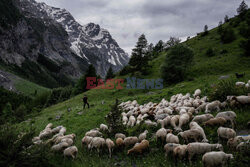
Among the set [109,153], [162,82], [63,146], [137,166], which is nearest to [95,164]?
[109,153]

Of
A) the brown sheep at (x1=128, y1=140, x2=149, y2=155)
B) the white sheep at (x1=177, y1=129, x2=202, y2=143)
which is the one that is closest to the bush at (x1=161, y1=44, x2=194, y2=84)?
the white sheep at (x1=177, y1=129, x2=202, y2=143)

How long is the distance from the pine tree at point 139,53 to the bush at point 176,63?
1467 centimetres

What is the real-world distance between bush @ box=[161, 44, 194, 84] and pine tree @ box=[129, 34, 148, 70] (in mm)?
14671

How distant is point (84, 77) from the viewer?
6575cm

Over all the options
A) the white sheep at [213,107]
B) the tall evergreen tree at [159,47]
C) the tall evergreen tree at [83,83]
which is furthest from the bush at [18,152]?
the tall evergreen tree at [159,47]

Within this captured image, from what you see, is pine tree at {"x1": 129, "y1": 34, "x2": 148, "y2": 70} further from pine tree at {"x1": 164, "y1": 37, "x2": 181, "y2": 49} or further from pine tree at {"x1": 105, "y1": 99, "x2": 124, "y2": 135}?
pine tree at {"x1": 105, "y1": 99, "x2": 124, "y2": 135}

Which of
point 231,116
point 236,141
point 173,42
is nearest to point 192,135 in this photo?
point 236,141

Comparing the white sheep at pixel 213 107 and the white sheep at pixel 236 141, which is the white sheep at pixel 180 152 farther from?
the white sheep at pixel 213 107

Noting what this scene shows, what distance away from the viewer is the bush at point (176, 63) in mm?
36312

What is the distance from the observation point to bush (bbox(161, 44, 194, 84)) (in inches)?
1430

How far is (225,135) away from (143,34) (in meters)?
51.0

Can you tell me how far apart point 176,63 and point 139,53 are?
1822cm

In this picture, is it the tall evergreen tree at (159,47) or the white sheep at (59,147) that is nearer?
the white sheep at (59,147)

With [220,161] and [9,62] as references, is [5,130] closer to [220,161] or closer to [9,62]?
[220,161]
